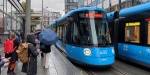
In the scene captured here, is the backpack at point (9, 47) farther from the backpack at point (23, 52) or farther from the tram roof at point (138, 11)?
the tram roof at point (138, 11)

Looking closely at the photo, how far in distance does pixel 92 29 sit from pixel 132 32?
2.35 metres

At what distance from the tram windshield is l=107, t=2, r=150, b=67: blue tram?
138cm

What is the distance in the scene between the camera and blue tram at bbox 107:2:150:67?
15.9m

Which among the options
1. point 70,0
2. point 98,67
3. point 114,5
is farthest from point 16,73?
point 70,0

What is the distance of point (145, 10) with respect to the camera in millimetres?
15875

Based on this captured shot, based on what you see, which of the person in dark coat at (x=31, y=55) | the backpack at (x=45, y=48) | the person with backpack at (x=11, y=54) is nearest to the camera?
the person in dark coat at (x=31, y=55)

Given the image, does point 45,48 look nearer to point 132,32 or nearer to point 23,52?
point 23,52

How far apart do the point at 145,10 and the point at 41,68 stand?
484 cm

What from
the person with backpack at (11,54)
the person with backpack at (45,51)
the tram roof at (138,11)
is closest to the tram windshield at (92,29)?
the tram roof at (138,11)

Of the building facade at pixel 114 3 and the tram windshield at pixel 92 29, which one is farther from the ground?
the building facade at pixel 114 3

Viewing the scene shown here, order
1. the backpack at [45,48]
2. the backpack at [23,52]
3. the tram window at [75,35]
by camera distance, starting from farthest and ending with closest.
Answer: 1. the tram window at [75,35]
2. the backpack at [45,48]
3. the backpack at [23,52]

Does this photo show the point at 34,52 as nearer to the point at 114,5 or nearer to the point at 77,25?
the point at 77,25

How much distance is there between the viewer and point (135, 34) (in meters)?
17.2

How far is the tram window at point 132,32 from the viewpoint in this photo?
55.5 ft
